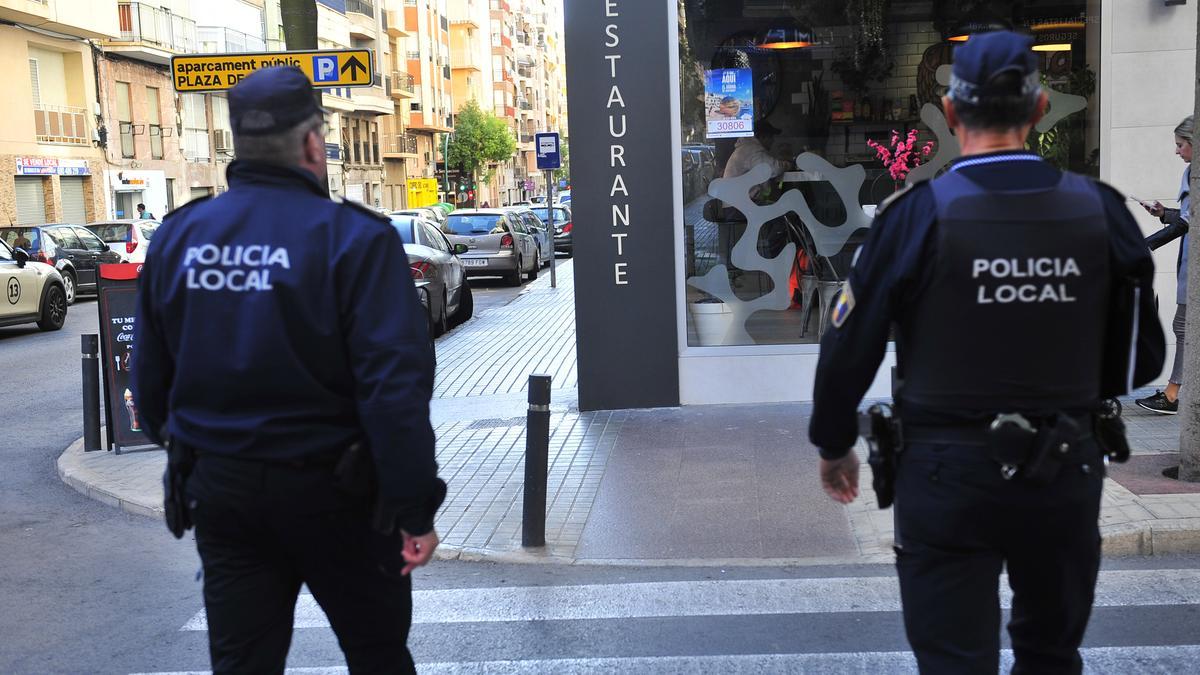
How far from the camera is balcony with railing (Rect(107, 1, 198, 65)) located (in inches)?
1564

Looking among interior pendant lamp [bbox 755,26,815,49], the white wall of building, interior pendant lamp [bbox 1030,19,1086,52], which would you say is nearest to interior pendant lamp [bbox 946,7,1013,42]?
interior pendant lamp [bbox 1030,19,1086,52]

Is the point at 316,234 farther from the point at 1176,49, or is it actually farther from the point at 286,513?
the point at 1176,49

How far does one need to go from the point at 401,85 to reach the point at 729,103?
63045 mm

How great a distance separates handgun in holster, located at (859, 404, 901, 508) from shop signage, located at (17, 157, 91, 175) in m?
35.4

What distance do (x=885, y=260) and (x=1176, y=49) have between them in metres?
7.91

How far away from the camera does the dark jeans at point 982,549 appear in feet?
9.13

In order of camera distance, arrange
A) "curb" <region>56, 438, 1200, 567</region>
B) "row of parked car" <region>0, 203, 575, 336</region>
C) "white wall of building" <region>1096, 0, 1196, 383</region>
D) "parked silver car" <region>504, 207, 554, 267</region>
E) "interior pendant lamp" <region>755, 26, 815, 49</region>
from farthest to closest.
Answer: "parked silver car" <region>504, 207, 554, 267</region> < "row of parked car" <region>0, 203, 575, 336</region> < "interior pendant lamp" <region>755, 26, 815, 49</region> < "white wall of building" <region>1096, 0, 1196, 383</region> < "curb" <region>56, 438, 1200, 567</region>

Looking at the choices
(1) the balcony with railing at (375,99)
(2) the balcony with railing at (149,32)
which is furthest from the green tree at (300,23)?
(1) the balcony with railing at (375,99)

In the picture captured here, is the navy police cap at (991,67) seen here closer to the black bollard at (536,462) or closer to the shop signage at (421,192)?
the black bollard at (536,462)

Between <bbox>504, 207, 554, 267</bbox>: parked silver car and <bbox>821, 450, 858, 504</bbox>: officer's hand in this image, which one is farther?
<bbox>504, 207, 554, 267</bbox>: parked silver car

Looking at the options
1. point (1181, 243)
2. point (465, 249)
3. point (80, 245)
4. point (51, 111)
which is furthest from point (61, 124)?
point (1181, 243)

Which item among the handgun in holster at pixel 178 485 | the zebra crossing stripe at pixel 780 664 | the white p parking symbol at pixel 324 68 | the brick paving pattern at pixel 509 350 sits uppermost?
the white p parking symbol at pixel 324 68

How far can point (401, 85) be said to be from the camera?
231ft

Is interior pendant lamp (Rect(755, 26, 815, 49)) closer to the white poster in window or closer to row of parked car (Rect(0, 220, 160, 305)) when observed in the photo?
the white poster in window
